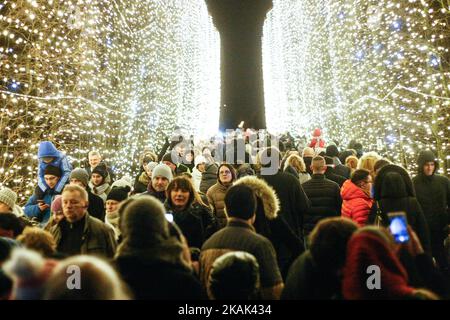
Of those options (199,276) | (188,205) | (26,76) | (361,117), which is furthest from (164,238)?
(361,117)

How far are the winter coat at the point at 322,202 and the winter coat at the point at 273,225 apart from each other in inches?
52.6

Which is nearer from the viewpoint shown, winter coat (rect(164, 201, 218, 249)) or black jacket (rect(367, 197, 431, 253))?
winter coat (rect(164, 201, 218, 249))

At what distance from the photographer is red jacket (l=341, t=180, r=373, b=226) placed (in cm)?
611

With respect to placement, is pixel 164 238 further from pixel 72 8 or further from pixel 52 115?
pixel 72 8

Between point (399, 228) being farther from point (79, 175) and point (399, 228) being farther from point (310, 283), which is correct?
point (79, 175)

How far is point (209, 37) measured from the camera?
43.1 meters

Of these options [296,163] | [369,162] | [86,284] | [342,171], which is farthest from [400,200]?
[86,284]

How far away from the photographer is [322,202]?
6539 mm

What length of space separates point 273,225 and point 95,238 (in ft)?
6.72

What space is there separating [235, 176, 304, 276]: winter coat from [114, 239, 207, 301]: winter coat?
1.82 meters

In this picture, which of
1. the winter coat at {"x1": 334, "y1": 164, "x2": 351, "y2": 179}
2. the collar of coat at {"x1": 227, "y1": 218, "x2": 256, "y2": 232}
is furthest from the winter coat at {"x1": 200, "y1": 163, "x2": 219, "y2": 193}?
the collar of coat at {"x1": 227, "y1": 218, "x2": 256, "y2": 232}

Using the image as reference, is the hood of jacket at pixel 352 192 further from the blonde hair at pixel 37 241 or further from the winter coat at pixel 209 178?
the blonde hair at pixel 37 241

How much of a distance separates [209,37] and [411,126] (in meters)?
32.3

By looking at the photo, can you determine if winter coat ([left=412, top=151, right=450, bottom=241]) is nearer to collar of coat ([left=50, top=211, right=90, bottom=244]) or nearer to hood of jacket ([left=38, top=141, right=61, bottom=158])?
collar of coat ([left=50, top=211, right=90, bottom=244])
